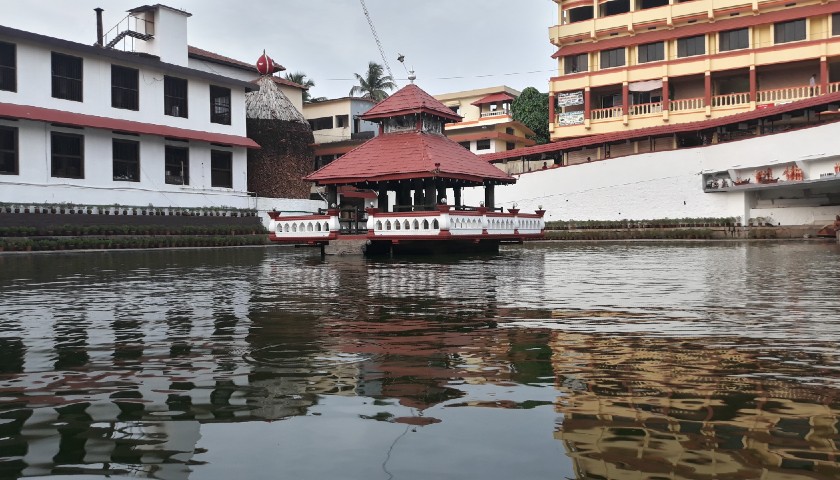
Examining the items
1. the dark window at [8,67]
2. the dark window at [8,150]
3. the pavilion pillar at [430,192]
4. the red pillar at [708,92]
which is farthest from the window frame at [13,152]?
the red pillar at [708,92]

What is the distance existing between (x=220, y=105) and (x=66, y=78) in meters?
9.66

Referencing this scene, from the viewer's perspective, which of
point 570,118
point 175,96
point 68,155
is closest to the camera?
point 68,155

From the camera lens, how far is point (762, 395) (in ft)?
12.6

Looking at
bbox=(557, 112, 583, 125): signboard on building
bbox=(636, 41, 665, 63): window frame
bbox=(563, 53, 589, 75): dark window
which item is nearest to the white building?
bbox=(557, 112, 583, 125): signboard on building

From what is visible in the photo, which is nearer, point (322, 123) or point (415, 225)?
point (415, 225)

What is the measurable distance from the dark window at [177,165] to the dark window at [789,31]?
118 feet

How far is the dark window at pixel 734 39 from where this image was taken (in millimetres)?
45062

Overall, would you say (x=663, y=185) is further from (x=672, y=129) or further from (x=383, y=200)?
(x=383, y=200)

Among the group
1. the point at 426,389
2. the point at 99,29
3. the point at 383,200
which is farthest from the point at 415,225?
the point at 99,29

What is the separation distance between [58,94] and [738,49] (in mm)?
39205

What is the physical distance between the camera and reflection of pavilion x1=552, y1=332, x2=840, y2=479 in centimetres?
274

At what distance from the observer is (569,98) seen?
51156 millimetres

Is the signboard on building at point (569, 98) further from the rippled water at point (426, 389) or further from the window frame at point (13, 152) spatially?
the rippled water at point (426, 389)

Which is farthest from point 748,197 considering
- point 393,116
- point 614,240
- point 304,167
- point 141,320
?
point 141,320
